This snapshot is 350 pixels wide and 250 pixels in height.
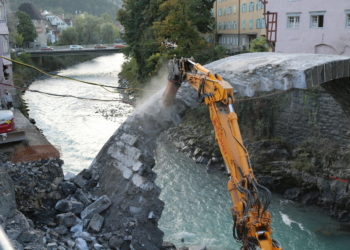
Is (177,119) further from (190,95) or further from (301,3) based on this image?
(301,3)

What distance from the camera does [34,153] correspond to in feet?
41.5

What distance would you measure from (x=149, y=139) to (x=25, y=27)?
48.0 m

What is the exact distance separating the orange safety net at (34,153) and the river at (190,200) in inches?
123

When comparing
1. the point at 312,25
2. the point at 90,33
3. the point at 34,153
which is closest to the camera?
the point at 34,153

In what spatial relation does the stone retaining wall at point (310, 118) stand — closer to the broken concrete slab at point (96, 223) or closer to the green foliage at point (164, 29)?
the green foliage at point (164, 29)

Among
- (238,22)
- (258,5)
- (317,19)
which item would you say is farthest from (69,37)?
(317,19)

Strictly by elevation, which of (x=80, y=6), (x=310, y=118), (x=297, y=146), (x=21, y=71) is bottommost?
(x=297, y=146)

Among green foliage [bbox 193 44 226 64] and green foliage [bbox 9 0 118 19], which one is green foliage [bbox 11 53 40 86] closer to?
green foliage [bbox 193 44 226 64]

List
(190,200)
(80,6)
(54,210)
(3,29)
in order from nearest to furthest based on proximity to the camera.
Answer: (54,210), (190,200), (3,29), (80,6)

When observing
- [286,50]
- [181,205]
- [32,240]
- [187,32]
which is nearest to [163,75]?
[187,32]

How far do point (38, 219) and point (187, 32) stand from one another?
54.3 ft

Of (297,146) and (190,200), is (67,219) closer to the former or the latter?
(190,200)

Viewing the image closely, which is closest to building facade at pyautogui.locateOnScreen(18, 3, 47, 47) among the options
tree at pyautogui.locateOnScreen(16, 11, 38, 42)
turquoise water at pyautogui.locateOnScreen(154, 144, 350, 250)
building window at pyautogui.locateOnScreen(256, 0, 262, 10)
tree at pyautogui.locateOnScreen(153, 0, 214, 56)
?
tree at pyautogui.locateOnScreen(16, 11, 38, 42)

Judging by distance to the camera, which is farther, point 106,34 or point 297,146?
point 106,34
